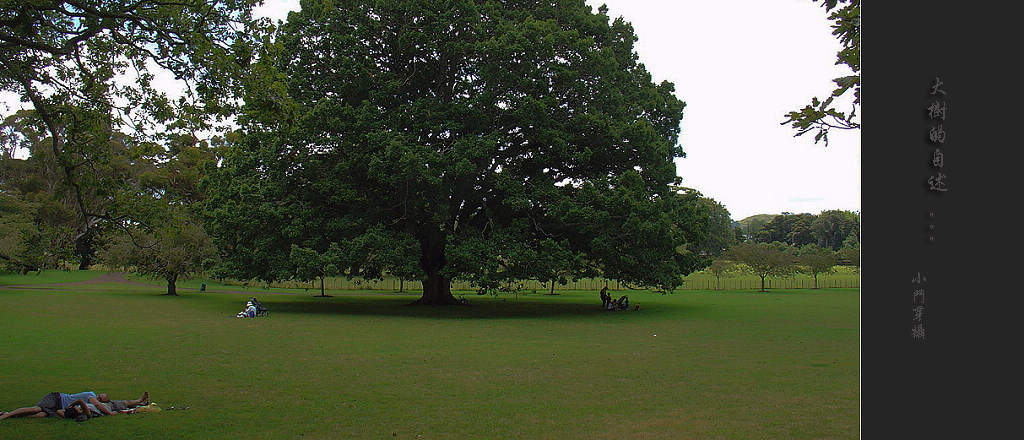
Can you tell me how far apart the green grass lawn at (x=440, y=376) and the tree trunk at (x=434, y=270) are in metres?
5.46

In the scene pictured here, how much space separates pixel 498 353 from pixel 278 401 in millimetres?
5976

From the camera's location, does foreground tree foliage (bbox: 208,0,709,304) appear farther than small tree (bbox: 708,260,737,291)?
No

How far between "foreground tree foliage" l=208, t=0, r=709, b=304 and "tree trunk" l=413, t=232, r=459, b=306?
25 cm

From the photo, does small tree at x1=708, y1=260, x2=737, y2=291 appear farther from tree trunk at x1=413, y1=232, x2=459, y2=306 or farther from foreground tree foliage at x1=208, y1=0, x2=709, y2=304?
tree trunk at x1=413, y1=232, x2=459, y2=306

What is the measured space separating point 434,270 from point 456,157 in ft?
22.9

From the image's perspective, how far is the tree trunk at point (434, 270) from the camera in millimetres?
28234

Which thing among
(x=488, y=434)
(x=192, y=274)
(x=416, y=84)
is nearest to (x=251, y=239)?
(x=416, y=84)

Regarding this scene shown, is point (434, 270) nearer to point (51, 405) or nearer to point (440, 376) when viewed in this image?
point (440, 376)

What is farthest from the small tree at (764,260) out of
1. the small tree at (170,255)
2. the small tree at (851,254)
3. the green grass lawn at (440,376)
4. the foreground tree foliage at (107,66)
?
the foreground tree foliage at (107,66)

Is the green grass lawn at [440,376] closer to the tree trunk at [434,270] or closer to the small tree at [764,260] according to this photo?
the tree trunk at [434,270]

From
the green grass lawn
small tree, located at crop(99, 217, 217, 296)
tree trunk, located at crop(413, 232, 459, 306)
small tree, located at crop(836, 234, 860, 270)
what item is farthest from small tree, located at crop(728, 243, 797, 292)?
small tree, located at crop(99, 217, 217, 296)

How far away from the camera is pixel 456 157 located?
934 inches

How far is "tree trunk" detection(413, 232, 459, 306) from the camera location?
2823cm

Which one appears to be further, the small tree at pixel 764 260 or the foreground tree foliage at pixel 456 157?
the small tree at pixel 764 260
